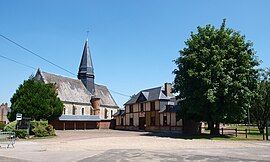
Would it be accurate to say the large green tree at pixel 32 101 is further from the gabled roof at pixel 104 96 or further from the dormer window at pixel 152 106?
the gabled roof at pixel 104 96

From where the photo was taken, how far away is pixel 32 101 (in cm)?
4459

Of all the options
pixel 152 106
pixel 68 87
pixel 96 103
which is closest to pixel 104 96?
pixel 96 103

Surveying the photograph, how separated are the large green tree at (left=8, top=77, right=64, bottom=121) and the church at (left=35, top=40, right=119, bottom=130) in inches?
409

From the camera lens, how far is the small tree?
4141 centimetres

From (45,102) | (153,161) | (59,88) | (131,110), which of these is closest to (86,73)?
(59,88)

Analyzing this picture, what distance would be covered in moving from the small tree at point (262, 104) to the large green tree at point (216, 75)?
309 inches

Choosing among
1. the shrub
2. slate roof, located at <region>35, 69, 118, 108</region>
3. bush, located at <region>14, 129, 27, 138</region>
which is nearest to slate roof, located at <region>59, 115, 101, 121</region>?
slate roof, located at <region>35, 69, 118, 108</region>

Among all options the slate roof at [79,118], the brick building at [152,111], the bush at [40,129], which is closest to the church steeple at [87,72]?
the slate roof at [79,118]

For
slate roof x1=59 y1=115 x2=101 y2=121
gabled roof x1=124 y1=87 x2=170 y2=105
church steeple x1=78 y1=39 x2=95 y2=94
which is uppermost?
church steeple x1=78 y1=39 x2=95 y2=94

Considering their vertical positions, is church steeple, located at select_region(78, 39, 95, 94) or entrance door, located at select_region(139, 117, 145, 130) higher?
church steeple, located at select_region(78, 39, 95, 94)

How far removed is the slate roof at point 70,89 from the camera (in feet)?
213

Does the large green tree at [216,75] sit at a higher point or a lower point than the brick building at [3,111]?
higher

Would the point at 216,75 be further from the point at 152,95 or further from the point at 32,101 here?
the point at 32,101

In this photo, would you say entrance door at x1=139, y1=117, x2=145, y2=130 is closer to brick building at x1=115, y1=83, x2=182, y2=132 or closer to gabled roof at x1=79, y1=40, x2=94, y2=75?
brick building at x1=115, y1=83, x2=182, y2=132
